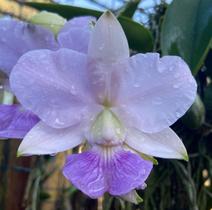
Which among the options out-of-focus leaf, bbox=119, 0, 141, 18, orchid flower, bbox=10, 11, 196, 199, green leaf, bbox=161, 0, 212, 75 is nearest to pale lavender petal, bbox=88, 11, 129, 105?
orchid flower, bbox=10, 11, 196, 199

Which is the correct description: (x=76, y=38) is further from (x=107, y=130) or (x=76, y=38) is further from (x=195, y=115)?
(x=195, y=115)

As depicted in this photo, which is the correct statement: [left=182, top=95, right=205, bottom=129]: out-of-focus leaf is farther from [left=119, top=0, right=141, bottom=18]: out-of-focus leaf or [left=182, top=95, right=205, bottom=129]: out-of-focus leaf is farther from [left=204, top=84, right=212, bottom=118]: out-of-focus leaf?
[left=119, top=0, right=141, bottom=18]: out-of-focus leaf

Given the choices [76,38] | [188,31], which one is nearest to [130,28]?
[188,31]

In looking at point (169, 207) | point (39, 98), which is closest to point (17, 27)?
point (39, 98)

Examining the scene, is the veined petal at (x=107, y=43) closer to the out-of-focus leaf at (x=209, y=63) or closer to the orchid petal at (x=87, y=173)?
the orchid petal at (x=87, y=173)

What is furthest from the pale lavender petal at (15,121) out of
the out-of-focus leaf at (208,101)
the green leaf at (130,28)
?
the out-of-focus leaf at (208,101)

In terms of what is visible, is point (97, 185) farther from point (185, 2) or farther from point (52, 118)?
point (185, 2)
